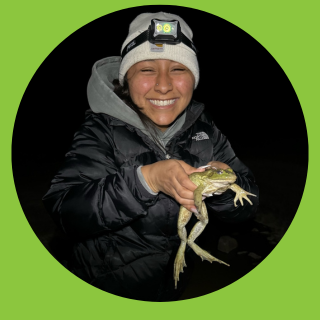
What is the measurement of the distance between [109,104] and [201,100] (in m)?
0.56

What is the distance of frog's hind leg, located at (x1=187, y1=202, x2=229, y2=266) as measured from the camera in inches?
77.2

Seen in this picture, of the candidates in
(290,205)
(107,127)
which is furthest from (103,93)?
(290,205)

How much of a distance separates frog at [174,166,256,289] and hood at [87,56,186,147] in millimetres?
389

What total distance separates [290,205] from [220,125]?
74cm

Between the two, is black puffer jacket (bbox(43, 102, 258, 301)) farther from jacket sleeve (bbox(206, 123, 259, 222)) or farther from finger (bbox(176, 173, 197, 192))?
finger (bbox(176, 173, 197, 192))

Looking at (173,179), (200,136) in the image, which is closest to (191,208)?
(173,179)

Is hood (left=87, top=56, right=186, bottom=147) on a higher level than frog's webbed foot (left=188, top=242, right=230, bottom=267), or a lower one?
higher

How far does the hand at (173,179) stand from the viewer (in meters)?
1.88

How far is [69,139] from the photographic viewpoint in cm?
218

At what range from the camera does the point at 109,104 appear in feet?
7.03

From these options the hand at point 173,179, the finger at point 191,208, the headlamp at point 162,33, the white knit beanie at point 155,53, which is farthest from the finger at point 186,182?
the headlamp at point 162,33

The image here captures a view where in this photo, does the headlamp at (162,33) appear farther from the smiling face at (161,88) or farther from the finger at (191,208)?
the finger at (191,208)

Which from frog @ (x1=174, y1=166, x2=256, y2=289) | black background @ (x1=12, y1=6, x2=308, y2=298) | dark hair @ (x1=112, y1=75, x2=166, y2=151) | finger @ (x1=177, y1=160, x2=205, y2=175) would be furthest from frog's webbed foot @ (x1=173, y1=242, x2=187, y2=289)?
dark hair @ (x1=112, y1=75, x2=166, y2=151)

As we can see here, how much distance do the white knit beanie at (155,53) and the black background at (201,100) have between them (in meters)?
0.07
